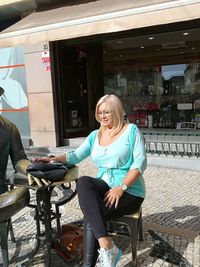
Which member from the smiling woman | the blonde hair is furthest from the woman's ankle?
the blonde hair

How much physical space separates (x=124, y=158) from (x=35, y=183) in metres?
0.70

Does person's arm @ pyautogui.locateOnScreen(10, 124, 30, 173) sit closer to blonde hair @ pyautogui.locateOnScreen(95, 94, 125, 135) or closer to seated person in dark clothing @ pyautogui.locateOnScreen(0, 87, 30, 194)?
seated person in dark clothing @ pyautogui.locateOnScreen(0, 87, 30, 194)

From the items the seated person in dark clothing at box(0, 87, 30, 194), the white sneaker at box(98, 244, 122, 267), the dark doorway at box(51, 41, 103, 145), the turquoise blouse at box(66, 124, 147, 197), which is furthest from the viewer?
the dark doorway at box(51, 41, 103, 145)

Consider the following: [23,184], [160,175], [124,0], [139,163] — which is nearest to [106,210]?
[139,163]

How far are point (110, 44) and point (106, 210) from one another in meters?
5.95

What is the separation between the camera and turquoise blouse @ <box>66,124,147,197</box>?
8.68 ft

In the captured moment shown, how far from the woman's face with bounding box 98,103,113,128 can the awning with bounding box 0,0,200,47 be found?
6.48 feet

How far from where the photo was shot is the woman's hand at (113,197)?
253 centimetres

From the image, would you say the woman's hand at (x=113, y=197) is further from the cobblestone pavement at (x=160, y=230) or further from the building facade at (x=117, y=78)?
the building facade at (x=117, y=78)

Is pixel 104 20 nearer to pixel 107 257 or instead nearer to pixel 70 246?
pixel 70 246

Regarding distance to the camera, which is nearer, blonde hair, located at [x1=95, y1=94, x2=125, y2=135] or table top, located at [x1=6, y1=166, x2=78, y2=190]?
table top, located at [x1=6, y1=166, x2=78, y2=190]

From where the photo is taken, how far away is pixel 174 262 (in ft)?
9.15

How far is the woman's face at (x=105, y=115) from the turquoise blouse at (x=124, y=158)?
0.15 metres

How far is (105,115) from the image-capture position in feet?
9.11
